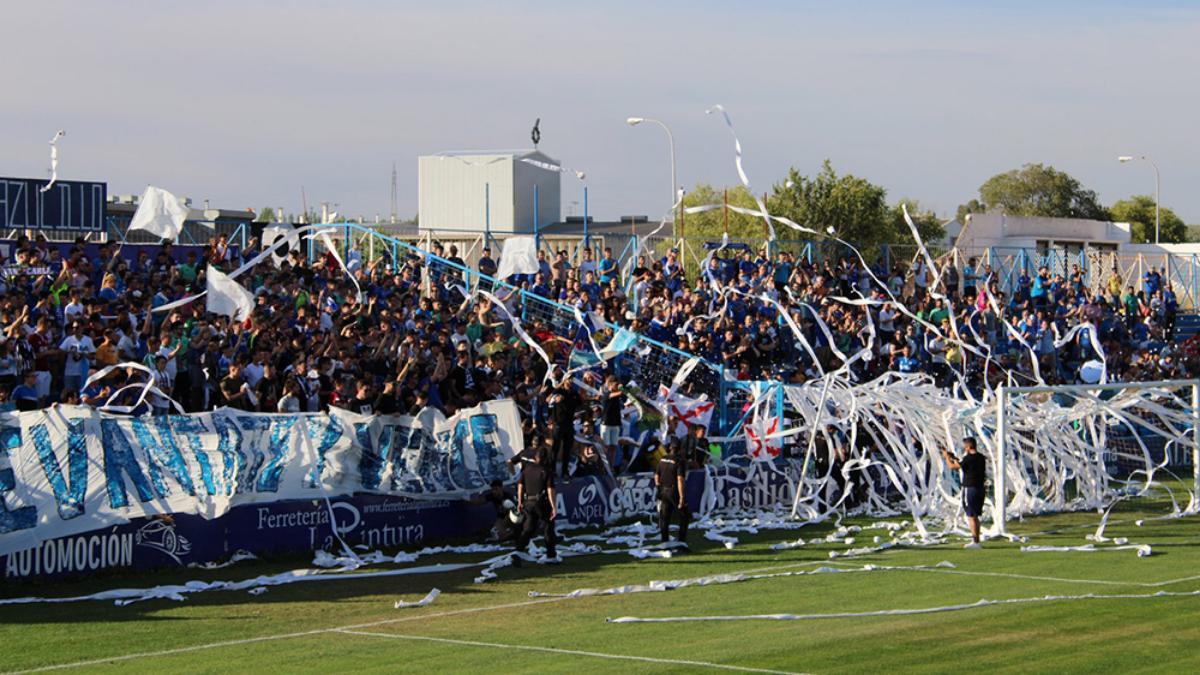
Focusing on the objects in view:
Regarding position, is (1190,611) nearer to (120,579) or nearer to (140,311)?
(120,579)

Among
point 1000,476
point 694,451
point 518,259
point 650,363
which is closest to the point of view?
point 1000,476

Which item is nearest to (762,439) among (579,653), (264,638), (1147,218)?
(579,653)

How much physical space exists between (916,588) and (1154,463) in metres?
15.6

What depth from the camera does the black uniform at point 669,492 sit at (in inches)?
816

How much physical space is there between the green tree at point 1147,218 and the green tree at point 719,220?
31396 mm

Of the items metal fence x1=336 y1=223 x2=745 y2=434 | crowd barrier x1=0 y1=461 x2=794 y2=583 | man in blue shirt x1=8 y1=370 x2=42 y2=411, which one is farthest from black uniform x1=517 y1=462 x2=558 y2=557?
metal fence x1=336 y1=223 x2=745 y2=434

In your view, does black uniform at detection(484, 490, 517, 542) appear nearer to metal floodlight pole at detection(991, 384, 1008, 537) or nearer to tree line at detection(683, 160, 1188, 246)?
metal floodlight pole at detection(991, 384, 1008, 537)

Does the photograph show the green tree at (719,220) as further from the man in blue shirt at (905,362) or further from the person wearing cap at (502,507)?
the person wearing cap at (502,507)

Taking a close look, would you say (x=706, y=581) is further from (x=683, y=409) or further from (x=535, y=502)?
(x=683, y=409)

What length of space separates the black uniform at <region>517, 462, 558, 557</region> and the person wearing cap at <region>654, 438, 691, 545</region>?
2.26 meters

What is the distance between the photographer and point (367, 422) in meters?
20.9

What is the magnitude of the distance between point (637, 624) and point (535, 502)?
4.64 meters

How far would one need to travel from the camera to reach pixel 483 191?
61406mm

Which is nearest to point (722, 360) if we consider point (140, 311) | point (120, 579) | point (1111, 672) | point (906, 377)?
point (906, 377)
